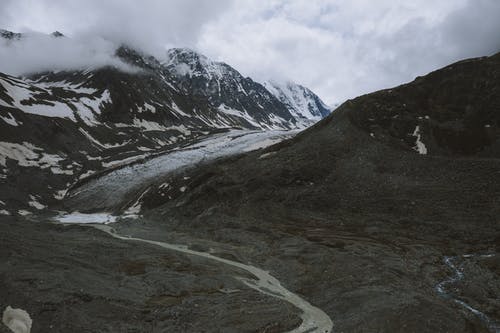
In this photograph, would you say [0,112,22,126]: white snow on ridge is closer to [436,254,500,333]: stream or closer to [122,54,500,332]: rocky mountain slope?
[122,54,500,332]: rocky mountain slope

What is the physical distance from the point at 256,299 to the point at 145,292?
36.6 ft

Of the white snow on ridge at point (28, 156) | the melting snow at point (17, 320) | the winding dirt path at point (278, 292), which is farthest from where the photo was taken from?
the white snow on ridge at point (28, 156)

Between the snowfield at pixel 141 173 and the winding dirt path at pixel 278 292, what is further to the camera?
the snowfield at pixel 141 173

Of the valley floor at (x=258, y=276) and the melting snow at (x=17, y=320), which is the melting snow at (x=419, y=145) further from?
the melting snow at (x=17, y=320)

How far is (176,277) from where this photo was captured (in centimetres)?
4794

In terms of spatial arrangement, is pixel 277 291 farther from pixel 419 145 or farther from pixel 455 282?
pixel 419 145

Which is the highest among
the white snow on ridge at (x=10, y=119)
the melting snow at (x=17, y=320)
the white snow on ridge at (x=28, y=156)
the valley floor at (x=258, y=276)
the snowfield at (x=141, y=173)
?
the white snow on ridge at (x=10, y=119)

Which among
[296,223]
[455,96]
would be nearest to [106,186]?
[296,223]

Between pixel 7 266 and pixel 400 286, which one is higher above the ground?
pixel 7 266

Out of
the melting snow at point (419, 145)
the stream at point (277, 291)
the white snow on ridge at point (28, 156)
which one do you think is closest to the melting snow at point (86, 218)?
the stream at point (277, 291)

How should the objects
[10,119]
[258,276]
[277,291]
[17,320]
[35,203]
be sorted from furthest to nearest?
1. [10,119]
2. [35,203]
3. [258,276]
4. [277,291]
5. [17,320]

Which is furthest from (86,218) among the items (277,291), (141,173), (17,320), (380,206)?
(17,320)

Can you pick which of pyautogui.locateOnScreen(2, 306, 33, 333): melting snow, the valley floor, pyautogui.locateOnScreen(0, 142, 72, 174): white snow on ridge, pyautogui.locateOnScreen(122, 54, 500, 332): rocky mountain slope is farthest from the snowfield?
pyautogui.locateOnScreen(2, 306, 33, 333): melting snow

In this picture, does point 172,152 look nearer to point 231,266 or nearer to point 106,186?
point 106,186
